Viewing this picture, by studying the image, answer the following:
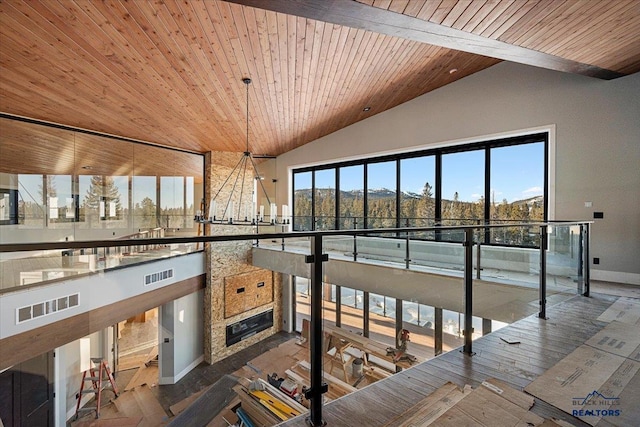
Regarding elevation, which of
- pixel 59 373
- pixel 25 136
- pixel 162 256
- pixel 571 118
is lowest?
pixel 59 373

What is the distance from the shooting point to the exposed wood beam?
2812 millimetres

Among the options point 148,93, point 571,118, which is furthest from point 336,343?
point 571,118

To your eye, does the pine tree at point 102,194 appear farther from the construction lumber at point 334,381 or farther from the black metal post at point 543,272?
the black metal post at point 543,272

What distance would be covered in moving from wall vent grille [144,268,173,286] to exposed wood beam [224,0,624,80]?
6454 mm

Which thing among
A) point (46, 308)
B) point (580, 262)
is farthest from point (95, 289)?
point (580, 262)

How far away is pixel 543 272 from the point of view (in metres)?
3.57

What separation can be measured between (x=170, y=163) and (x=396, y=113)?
20.6ft

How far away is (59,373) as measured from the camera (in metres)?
4.98

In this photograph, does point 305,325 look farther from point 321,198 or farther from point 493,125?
point 321,198

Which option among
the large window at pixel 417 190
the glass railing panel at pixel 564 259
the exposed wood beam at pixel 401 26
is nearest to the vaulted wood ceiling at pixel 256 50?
the exposed wood beam at pixel 401 26

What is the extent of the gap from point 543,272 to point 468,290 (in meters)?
1.57

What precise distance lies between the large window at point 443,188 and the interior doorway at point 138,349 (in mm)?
5459

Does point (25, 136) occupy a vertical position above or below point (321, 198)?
above

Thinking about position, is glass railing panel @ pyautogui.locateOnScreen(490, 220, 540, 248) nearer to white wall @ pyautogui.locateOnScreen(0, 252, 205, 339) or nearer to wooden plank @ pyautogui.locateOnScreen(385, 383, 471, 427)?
wooden plank @ pyautogui.locateOnScreen(385, 383, 471, 427)
